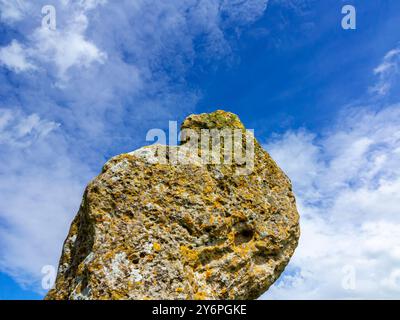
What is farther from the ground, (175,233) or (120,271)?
(175,233)

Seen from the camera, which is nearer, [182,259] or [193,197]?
[182,259]

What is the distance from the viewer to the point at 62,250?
10.1 meters

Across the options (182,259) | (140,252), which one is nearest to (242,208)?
(182,259)

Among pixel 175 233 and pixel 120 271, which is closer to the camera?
pixel 120 271

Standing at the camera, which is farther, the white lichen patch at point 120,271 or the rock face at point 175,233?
the rock face at point 175,233

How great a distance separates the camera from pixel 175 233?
9109 millimetres

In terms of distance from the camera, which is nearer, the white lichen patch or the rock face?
the white lichen patch

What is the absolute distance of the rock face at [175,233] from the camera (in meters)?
8.30

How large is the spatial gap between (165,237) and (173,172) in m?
1.67

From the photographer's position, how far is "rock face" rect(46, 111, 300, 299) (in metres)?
8.30

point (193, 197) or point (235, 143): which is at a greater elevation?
point (235, 143)

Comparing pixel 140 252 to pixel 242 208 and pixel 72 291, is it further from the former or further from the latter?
pixel 242 208
